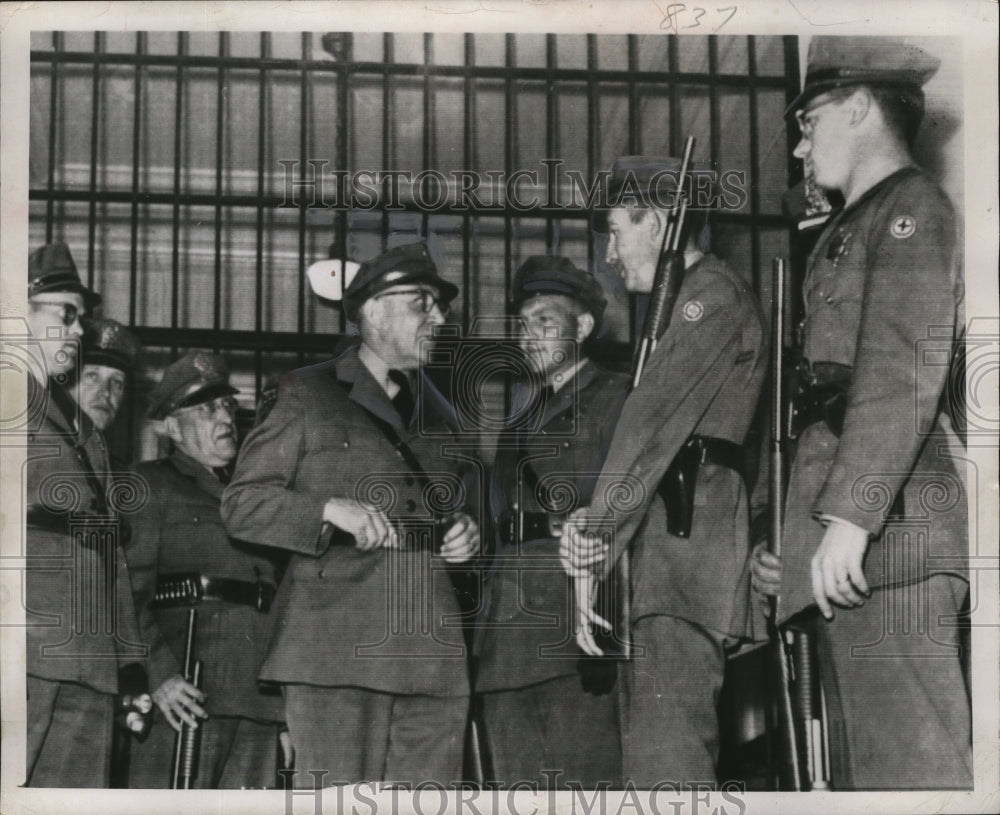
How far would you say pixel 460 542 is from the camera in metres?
4.37

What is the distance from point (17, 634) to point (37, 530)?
1.17 ft

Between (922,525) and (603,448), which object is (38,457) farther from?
(922,525)

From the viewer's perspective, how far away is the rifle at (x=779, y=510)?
432cm

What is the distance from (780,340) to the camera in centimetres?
443

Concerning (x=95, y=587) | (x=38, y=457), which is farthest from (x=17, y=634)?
(x=38, y=457)

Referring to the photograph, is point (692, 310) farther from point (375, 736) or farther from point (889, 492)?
point (375, 736)

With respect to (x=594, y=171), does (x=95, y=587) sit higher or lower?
lower

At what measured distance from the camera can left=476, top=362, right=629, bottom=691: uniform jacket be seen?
433cm

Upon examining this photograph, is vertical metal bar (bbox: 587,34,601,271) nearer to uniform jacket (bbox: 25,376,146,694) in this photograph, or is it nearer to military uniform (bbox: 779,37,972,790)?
military uniform (bbox: 779,37,972,790)

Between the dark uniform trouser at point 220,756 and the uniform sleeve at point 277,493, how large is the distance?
2.02 ft

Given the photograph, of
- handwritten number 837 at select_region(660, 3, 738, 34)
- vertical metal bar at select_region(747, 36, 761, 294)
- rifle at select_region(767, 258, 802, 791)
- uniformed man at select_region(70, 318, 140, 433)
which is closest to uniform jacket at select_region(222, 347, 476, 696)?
uniformed man at select_region(70, 318, 140, 433)

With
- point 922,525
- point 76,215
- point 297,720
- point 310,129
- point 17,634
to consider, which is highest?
point 310,129

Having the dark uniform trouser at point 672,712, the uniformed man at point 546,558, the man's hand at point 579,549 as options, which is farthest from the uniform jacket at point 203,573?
the dark uniform trouser at point 672,712

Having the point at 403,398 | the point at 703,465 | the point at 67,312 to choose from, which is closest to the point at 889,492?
the point at 703,465
